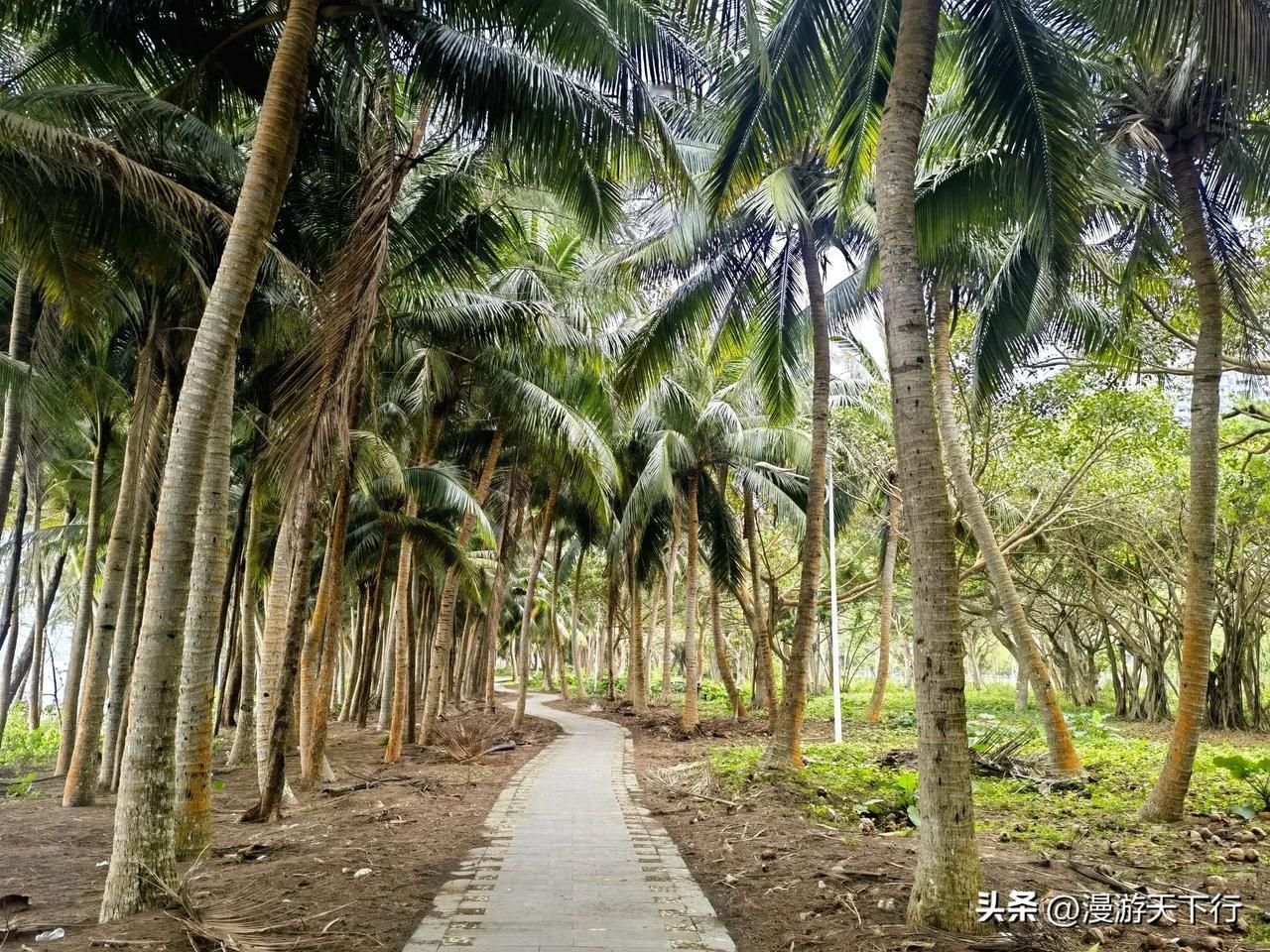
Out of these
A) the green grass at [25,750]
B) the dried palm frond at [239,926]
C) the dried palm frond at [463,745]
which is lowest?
the green grass at [25,750]

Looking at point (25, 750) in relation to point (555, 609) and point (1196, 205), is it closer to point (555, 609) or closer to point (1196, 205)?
point (555, 609)

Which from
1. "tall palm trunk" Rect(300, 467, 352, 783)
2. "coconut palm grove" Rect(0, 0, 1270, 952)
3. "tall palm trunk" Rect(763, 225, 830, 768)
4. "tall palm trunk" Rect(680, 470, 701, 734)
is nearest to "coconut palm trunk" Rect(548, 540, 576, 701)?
"tall palm trunk" Rect(680, 470, 701, 734)

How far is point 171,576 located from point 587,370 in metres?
9.97

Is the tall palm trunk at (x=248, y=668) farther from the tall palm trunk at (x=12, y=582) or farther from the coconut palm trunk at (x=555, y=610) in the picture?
the coconut palm trunk at (x=555, y=610)

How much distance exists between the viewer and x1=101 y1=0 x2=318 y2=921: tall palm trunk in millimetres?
4590

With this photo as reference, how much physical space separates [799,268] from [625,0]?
20.5 ft

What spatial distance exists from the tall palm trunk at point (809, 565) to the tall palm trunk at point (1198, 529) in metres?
3.92

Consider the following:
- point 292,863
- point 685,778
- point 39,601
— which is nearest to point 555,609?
point 39,601

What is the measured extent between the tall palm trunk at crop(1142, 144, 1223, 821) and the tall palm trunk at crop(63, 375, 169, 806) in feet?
34.3

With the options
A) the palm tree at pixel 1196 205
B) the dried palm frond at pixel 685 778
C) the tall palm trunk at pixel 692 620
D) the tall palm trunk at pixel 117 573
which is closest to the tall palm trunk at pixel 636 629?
the tall palm trunk at pixel 692 620

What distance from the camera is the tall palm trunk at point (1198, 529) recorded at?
694 cm

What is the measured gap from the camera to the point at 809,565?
1031 centimetres

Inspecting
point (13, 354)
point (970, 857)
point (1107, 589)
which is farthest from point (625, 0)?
point (1107, 589)

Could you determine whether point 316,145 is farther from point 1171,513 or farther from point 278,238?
point 1171,513
